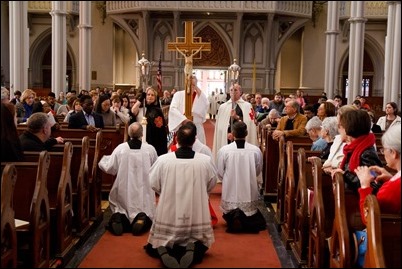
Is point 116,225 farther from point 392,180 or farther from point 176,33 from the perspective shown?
point 176,33

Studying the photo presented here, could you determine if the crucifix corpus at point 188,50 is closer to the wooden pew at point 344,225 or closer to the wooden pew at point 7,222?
the wooden pew at point 344,225

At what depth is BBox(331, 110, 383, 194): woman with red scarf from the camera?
4621 millimetres

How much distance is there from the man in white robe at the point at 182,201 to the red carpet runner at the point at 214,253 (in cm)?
23

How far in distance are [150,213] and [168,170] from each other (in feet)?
5.39

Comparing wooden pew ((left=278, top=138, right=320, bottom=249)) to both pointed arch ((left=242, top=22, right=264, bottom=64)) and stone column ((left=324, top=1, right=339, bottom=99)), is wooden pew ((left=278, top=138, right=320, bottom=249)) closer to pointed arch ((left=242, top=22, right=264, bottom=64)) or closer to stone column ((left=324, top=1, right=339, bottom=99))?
stone column ((left=324, top=1, right=339, bottom=99))

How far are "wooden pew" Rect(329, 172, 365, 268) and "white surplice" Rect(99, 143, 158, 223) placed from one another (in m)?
2.69

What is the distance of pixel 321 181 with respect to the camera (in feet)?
16.7

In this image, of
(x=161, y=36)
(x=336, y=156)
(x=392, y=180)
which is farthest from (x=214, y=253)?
(x=161, y=36)

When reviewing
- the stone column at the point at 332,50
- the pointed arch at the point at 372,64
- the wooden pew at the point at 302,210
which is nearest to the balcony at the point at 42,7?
the stone column at the point at 332,50

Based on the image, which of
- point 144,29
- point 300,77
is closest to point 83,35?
point 144,29

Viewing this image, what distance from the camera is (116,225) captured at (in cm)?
669

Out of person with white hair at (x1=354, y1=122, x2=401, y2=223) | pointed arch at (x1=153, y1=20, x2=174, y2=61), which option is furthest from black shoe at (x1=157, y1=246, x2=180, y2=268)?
pointed arch at (x1=153, y1=20, x2=174, y2=61)

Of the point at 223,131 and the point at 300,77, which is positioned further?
the point at 300,77

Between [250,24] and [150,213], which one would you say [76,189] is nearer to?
[150,213]
